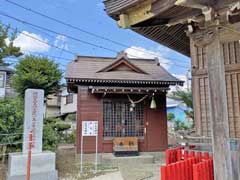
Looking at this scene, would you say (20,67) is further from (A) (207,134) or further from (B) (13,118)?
(A) (207,134)

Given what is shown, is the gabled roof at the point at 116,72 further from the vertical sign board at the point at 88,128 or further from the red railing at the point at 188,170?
the red railing at the point at 188,170

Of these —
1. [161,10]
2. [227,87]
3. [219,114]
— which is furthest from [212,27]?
[227,87]

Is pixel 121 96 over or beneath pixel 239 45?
beneath

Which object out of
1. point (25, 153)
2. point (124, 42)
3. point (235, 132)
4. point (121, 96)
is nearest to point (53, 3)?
point (124, 42)


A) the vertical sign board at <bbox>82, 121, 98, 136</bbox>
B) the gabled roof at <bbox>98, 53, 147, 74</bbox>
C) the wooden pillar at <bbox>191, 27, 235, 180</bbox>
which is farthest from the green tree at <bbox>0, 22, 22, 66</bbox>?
the wooden pillar at <bbox>191, 27, 235, 180</bbox>

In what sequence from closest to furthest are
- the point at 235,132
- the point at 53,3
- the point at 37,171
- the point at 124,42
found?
1. the point at 235,132
2. the point at 37,171
3. the point at 53,3
4. the point at 124,42

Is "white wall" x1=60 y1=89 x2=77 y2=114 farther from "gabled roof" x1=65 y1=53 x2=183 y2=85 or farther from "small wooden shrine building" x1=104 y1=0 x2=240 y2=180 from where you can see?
"small wooden shrine building" x1=104 y1=0 x2=240 y2=180

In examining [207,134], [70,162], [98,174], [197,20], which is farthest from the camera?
[70,162]

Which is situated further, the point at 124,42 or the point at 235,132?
the point at 124,42

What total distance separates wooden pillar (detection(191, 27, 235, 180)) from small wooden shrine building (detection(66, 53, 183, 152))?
20.6 feet

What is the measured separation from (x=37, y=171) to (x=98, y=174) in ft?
6.47

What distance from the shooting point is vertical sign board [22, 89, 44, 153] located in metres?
6.43

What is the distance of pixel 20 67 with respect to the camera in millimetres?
14633

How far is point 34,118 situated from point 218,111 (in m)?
5.41
